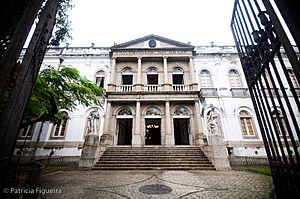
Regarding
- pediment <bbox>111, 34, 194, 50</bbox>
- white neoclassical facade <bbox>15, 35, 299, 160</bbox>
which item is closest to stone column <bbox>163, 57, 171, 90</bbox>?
white neoclassical facade <bbox>15, 35, 299, 160</bbox>

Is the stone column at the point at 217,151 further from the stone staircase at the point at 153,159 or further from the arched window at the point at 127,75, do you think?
the arched window at the point at 127,75

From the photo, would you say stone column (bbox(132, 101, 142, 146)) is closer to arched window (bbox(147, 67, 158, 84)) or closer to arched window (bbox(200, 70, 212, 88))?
arched window (bbox(147, 67, 158, 84))

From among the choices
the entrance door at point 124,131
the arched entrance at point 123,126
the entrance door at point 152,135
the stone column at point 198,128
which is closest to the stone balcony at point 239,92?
the stone column at point 198,128

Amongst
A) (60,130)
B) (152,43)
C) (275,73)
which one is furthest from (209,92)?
(60,130)

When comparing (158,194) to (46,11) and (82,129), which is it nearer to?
(46,11)

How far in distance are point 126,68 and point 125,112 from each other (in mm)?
4736

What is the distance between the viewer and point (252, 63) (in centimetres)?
257

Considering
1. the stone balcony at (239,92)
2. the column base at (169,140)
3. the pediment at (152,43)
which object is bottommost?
the column base at (169,140)

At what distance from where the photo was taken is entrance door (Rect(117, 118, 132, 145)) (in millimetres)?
14140

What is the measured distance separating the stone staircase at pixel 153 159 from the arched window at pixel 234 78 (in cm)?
810

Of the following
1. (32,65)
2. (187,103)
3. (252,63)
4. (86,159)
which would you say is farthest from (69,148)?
(252,63)

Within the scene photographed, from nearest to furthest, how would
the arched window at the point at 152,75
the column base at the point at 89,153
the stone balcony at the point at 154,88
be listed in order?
the column base at the point at 89,153
the stone balcony at the point at 154,88
the arched window at the point at 152,75

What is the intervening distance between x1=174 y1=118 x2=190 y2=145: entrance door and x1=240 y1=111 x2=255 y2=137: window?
472 centimetres

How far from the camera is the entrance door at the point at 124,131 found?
557 inches
